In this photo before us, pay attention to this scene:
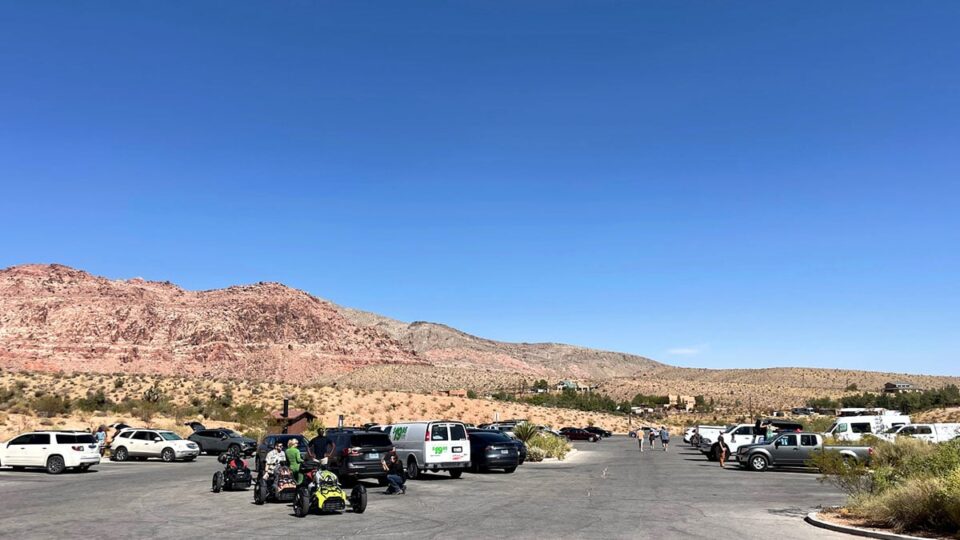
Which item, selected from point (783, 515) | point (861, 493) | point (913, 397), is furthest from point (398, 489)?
point (913, 397)

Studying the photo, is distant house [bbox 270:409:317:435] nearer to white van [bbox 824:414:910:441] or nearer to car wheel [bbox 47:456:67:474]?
car wheel [bbox 47:456:67:474]

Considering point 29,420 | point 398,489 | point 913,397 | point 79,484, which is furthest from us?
point 913,397

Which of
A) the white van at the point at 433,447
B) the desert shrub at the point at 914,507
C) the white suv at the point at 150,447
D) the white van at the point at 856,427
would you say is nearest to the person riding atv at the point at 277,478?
the white van at the point at 433,447

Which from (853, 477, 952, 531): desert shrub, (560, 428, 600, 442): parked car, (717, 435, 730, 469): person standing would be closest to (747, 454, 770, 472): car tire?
(717, 435, 730, 469): person standing

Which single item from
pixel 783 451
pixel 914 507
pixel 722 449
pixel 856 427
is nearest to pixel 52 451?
pixel 914 507

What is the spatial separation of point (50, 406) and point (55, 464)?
29.9 m

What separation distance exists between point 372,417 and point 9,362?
55482mm

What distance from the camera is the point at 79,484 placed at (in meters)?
23.2

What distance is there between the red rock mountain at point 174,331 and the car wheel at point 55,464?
7542cm

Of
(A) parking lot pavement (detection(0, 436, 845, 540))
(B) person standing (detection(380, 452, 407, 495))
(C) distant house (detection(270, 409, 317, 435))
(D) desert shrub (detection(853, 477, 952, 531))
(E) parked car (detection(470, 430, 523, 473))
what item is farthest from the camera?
(C) distant house (detection(270, 409, 317, 435))

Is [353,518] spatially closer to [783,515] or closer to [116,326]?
[783,515]

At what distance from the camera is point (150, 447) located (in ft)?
118

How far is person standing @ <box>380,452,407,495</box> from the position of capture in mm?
20125

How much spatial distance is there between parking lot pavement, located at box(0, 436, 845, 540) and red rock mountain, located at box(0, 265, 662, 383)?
79686 mm
